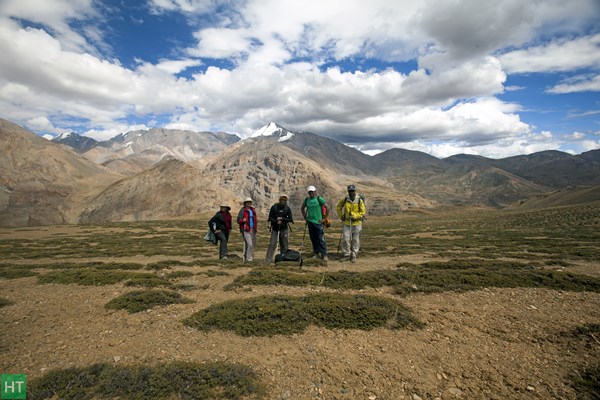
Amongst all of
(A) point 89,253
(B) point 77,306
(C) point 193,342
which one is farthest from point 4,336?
(A) point 89,253

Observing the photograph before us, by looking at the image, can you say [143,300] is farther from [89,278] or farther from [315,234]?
[315,234]

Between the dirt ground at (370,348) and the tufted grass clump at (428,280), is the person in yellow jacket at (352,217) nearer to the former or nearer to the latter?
the tufted grass clump at (428,280)

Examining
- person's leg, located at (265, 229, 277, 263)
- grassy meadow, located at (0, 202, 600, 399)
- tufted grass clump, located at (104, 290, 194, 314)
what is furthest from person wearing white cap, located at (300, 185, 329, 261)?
tufted grass clump, located at (104, 290, 194, 314)

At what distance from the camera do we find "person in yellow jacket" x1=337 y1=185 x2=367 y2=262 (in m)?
13.9

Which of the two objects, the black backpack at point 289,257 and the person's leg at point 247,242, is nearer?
the black backpack at point 289,257

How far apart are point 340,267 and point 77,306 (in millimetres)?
9077

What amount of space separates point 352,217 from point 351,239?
1.44m

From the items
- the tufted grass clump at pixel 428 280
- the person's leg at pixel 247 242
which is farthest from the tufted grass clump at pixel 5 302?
the person's leg at pixel 247 242

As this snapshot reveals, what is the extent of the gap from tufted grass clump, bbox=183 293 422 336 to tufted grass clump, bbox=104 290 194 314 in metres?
1.55

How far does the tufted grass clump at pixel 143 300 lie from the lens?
8250mm

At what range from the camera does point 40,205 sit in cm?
10612

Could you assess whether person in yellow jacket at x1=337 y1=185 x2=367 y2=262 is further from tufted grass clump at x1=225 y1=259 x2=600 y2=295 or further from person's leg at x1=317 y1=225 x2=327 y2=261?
tufted grass clump at x1=225 y1=259 x2=600 y2=295

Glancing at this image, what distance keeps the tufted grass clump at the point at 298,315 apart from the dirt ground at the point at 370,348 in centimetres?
24

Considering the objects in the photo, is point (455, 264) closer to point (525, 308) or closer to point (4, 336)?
point (525, 308)
